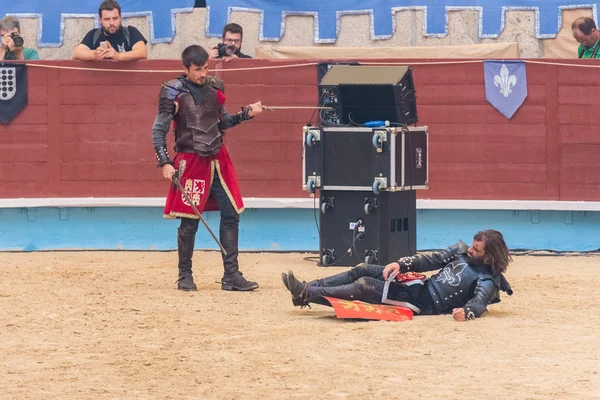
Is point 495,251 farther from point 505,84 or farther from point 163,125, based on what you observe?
point 505,84

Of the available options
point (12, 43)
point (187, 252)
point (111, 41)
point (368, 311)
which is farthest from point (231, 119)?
point (12, 43)

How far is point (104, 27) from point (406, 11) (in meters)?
3.21

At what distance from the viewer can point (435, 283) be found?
9.10 metres

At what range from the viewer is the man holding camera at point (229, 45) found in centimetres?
1320

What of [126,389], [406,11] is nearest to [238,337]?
[126,389]

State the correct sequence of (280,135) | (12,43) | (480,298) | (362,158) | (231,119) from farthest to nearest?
(12,43)
(280,135)
(362,158)
(231,119)
(480,298)

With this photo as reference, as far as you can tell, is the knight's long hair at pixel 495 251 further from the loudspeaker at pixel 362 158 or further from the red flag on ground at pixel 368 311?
the loudspeaker at pixel 362 158

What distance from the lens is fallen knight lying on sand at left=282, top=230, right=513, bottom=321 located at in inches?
353

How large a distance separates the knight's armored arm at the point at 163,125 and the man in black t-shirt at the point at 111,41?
2984 mm

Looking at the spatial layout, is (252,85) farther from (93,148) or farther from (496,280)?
(496,280)

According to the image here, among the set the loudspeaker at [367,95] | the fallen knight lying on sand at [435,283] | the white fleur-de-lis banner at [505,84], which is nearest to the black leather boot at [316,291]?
the fallen knight lying on sand at [435,283]

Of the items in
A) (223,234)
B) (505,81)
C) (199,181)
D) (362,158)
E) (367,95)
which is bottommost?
(223,234)

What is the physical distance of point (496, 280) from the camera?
29.5ft

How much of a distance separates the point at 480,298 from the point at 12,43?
6404mm
